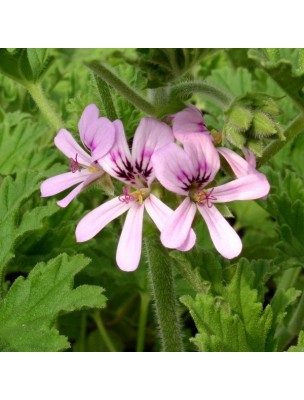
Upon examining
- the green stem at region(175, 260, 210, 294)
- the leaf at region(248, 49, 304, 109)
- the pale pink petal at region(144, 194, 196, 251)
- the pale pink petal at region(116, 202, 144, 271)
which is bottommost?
the green stem at region(175, 260, 210, 294)

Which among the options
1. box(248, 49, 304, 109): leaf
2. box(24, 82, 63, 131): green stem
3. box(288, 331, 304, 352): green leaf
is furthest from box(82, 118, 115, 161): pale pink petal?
box(288, 331, 304, 352): green leaf

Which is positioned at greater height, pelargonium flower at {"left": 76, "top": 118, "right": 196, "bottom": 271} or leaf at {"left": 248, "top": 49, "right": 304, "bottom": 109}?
leaf at {"left": 248, "top": 49, "right": 304, "bottom": 109}

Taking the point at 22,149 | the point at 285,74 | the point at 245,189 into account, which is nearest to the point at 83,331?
the point at 22,149

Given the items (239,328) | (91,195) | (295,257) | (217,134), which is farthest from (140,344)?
(217,134)

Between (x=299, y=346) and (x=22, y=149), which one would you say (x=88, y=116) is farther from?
(x=22, y=149)

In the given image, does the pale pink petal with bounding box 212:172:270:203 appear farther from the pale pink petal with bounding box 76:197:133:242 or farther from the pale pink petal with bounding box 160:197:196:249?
the pale pink petal with bounding box 76:197:133:242
